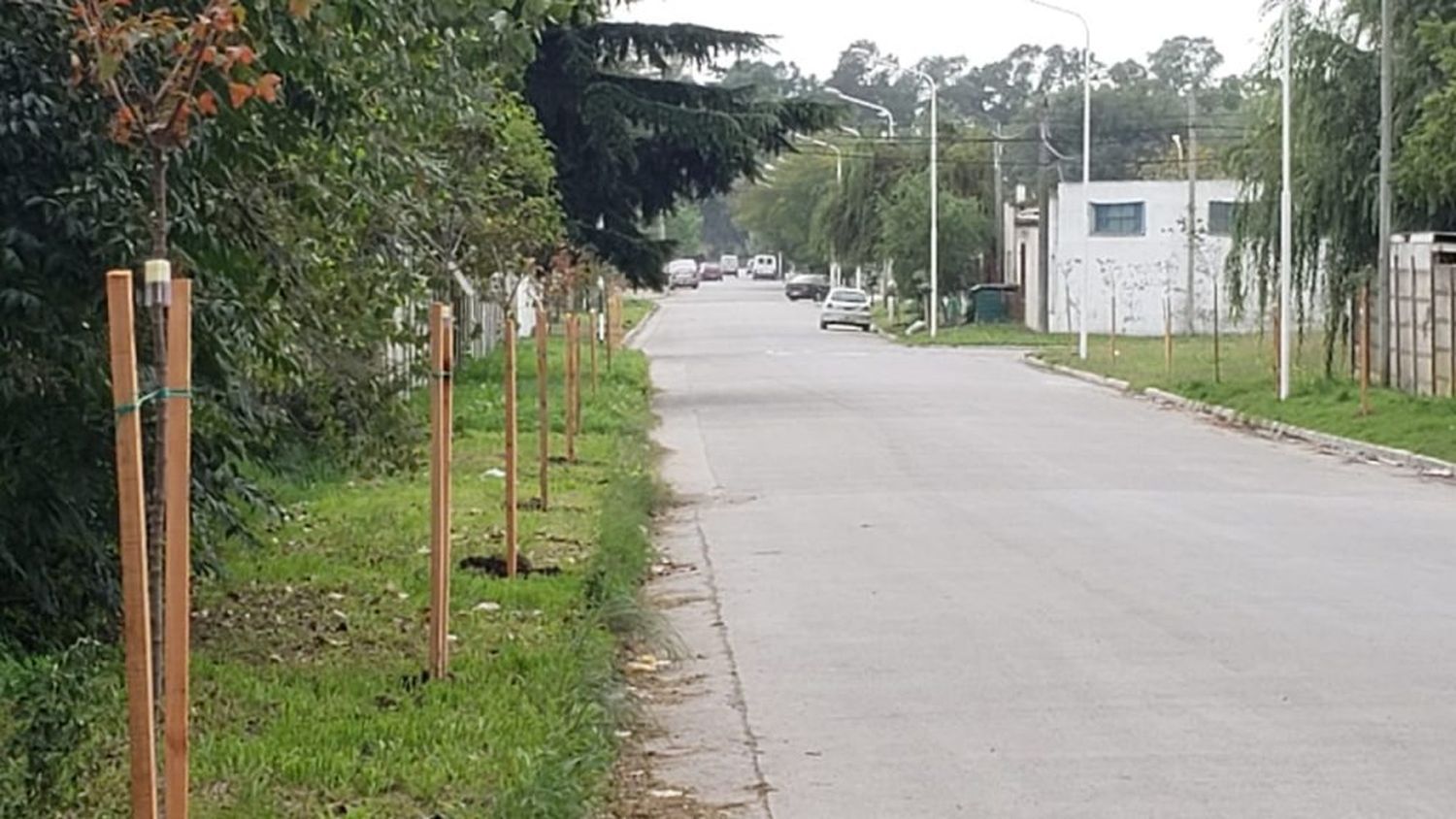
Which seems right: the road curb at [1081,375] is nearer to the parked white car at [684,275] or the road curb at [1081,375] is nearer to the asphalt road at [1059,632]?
the asphalt road at [1059,632]

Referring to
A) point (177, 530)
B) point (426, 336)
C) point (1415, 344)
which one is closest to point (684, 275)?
point (1415, 344)

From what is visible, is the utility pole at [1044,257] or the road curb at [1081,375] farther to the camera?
the utility pole at [1044,257]

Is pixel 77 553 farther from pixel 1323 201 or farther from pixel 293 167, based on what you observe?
pixel 1323 201

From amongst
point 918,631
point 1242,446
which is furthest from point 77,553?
point 1242,446

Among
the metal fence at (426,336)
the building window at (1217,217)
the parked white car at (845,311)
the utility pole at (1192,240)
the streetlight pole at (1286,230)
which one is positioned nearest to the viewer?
the metal fence at (426,336)

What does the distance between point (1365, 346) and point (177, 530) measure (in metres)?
26.5

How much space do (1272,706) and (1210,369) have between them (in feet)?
99.9

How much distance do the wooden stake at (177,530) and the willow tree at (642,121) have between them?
27355mm

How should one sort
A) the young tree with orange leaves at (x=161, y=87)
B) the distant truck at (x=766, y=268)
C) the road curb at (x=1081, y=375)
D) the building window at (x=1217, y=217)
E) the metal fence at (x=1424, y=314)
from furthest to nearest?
the distant truck at (x=766, y=268), the building window at (x=1217, y=217), the road curb at (x=1081, y=375), the metal fence at (x=1424, y=314), the young tree with orange leaves at (x=161, y=87)

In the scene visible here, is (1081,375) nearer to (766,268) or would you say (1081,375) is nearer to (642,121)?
(642,121)

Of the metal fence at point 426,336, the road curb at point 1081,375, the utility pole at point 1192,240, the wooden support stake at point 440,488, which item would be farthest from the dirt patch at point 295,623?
the utility pole at point 1192,240

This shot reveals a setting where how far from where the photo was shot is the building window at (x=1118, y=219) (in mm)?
64000

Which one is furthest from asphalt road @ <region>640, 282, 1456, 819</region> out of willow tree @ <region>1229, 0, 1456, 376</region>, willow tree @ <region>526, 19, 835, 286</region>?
willow tree @ <region>526, 19, 835, 286</region>

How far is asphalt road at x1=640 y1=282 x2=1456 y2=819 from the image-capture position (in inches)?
331
